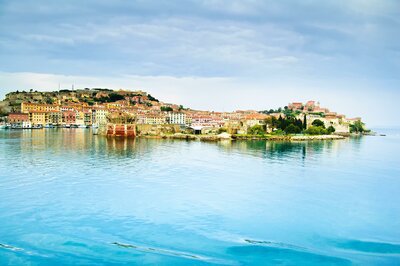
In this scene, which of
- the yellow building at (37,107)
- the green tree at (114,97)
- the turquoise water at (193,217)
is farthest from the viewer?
the green tree at (114,97)

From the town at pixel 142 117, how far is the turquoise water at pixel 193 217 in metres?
32.2

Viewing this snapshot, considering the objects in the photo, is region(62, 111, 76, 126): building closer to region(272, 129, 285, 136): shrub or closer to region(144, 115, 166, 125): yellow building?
region(144, 115, 166, 125): yellow building

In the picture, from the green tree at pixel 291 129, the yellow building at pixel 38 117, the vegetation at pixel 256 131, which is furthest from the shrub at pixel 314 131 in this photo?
the yellow building at pixel 38 117

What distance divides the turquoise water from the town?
1268 inches

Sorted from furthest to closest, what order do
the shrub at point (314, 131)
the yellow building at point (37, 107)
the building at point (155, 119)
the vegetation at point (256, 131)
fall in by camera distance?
the yellow building at point (37, 107)
the building at point (155, 119)
the shrub at point (314, 131)
the vegetation at point (256, 131)

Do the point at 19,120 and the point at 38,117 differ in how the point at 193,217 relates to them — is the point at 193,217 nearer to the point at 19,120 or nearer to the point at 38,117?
the point at 19,120

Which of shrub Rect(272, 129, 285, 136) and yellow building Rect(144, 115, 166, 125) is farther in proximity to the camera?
yellow building Rect(144, 115, 166, 125)

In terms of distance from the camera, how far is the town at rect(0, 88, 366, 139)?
50844mm

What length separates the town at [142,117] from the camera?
5084cm

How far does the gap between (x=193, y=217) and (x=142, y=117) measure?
63.8 m

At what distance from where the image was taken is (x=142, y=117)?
72.6m

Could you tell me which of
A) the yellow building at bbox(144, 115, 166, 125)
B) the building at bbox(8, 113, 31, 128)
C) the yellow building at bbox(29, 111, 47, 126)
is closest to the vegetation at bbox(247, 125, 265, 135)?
the yellow building at bbox(144, 115, 166, 125)

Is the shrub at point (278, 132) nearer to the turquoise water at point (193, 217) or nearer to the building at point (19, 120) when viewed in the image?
the turquoise water at point (193, 217)

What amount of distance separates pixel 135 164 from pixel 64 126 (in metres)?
56.2
